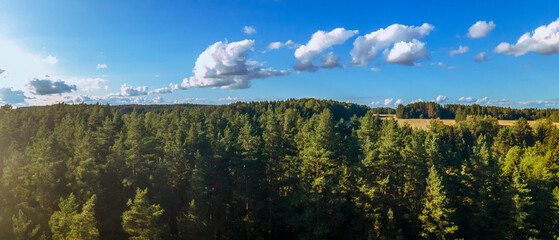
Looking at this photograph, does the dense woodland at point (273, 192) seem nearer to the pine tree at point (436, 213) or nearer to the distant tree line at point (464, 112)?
the pine tree at point (436, 213)

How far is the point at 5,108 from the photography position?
294 feet

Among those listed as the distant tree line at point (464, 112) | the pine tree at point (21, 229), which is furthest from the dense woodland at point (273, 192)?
the distant tree line at point (464, 112)

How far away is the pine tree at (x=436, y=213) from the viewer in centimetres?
3009

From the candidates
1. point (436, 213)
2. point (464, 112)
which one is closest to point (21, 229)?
point (436, 213)

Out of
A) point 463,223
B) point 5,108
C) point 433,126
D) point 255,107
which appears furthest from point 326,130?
point 5,108

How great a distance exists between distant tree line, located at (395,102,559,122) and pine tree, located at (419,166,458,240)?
379 feet

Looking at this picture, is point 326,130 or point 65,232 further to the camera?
point 326,130

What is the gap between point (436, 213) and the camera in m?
30.2

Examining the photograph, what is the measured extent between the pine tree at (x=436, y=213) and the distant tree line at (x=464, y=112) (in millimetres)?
115508

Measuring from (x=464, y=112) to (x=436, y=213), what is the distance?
13152cm

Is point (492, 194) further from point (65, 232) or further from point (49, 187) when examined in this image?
point (49, 187)

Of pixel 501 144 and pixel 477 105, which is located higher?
pixel 477 105

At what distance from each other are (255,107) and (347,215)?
327 ft

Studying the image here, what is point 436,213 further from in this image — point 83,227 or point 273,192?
point 83,227
